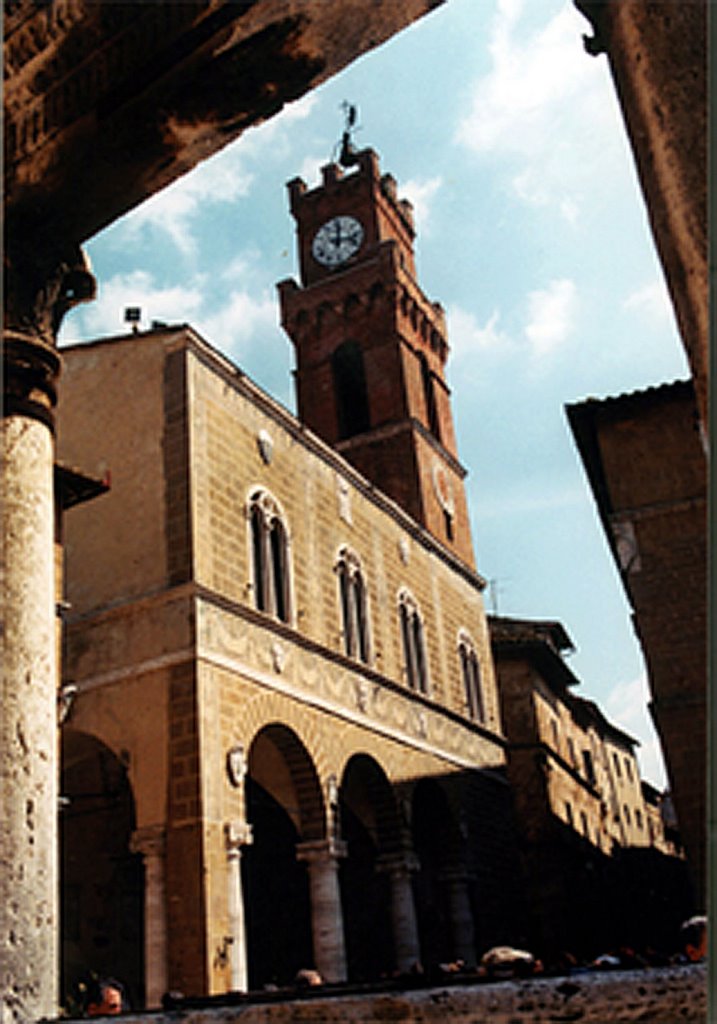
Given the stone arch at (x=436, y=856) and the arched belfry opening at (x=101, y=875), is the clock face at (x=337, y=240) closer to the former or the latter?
the stone arch at (x=436, y=856)

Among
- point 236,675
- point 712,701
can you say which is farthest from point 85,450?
point 712,701

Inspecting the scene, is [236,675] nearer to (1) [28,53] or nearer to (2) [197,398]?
(2) [197,398]

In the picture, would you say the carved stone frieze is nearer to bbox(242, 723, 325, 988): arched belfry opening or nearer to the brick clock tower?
bbox(242, 723, 325, 988): arched belfry opening

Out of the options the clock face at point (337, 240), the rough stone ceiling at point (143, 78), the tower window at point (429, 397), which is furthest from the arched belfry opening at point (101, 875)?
the clock face at point (337, 240)

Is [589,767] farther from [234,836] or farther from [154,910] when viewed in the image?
[154,910]

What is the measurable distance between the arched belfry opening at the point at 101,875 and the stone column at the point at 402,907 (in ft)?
12.8

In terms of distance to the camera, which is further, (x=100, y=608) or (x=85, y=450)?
(x=85, y=450)

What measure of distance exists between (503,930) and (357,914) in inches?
130

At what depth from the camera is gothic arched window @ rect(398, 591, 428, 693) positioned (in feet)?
61.9

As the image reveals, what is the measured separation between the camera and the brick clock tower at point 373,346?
26250 mm

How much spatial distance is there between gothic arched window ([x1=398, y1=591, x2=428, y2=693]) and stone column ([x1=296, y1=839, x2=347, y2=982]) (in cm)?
486

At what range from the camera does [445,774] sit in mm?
18969

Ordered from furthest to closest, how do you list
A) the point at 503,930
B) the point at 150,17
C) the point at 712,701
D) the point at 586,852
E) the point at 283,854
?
the point at 586,852, the point at 503,930, the point at 283,854, the point at 150,17, the point at 712,701

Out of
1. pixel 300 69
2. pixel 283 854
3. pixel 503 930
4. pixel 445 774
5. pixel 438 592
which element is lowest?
pixel 503 930
